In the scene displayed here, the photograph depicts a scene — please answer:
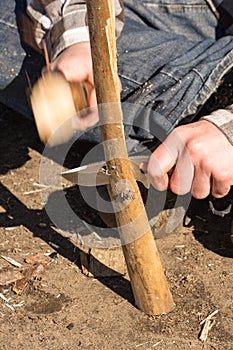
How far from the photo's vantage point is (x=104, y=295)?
77.2 inches

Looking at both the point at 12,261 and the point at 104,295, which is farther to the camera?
the point at 12,261

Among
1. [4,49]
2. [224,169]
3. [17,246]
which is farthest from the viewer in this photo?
[4,49]

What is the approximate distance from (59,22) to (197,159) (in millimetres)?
738

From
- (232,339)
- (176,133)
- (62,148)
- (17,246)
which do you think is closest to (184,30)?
(62,148)

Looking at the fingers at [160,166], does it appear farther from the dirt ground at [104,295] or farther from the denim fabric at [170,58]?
the denim fabric at [170,58]

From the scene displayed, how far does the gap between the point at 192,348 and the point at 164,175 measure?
1.52 ft

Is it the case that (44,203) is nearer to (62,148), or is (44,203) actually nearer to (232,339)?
(62,148)

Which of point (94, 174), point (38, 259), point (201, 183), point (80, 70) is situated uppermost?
point (80, 70)

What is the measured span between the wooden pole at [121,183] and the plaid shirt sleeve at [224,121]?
358mm

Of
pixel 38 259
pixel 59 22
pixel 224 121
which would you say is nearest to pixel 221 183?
pixel 224 121

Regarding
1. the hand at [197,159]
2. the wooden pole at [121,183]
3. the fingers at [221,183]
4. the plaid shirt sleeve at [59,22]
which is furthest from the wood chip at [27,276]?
the plaid shirt sleeve at [59,22]

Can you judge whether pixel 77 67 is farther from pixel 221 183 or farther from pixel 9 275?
pixel 9 275

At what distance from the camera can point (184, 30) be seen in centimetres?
268

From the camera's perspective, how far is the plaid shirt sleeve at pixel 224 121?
1938mm
